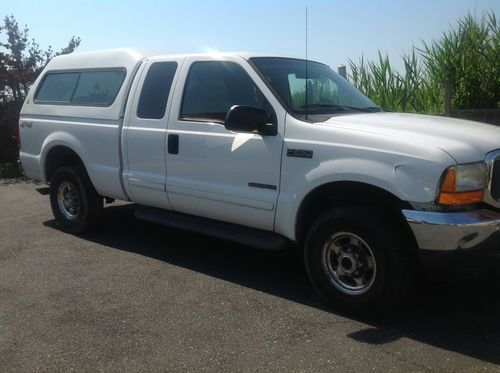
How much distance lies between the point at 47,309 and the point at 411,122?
3.09m

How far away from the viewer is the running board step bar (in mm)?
4281

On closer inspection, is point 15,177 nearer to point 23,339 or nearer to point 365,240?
point 23,339

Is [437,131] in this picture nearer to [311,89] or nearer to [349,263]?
[349,263]

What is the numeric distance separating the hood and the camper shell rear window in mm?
2608

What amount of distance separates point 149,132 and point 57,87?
1.99 m

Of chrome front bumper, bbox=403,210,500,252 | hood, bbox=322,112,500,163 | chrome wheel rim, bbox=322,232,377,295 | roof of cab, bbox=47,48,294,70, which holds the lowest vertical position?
chrome wheel rim, bbox=322,232,377,295

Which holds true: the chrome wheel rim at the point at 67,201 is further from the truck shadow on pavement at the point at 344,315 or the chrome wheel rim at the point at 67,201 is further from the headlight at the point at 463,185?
the headlight at the point at 463,185

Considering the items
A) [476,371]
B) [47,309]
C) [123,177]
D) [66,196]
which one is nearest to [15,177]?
[66,196]

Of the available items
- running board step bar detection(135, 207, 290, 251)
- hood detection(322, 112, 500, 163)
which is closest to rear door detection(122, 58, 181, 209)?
running board step bar detection(135, 207, 290, 251)

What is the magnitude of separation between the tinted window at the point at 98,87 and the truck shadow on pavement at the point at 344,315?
1.54 m

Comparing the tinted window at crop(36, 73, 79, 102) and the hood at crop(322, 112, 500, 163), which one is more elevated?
the tinted window at crop(36, 73, 79, 102)

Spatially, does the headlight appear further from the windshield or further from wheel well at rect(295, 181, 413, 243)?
the windshield

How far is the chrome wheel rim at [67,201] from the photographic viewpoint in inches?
246

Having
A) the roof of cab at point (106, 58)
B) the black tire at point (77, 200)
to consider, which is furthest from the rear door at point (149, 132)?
the black tire at point (77, 200)
